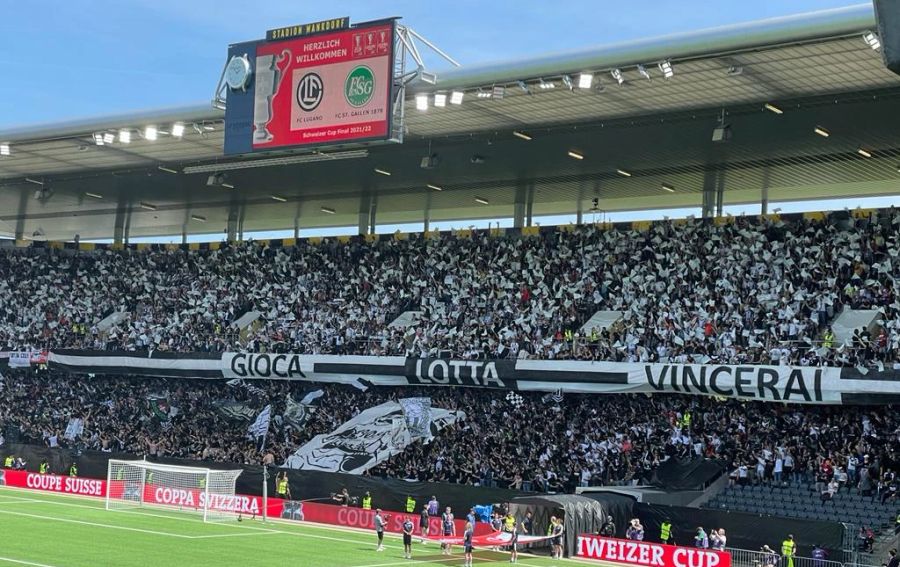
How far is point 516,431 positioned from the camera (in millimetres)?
40938

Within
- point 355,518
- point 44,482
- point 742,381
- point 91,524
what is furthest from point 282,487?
point 742,381

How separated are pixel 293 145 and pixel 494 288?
13.5m

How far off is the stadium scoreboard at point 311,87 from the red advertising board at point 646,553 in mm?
14106

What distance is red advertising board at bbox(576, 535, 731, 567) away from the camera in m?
29.1

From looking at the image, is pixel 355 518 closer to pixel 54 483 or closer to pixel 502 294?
pixel 502 294

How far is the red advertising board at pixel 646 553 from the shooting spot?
29094mm

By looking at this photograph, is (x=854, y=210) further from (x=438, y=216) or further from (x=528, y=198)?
(x=438, y=216)

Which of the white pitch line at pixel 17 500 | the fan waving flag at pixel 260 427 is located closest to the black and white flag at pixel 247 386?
the fan waving flag at pixel 260 427

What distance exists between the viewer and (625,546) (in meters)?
31.2

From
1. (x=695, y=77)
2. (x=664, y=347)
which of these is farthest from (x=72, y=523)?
(x=695, y=77)

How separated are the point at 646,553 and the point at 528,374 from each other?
34.1 ft

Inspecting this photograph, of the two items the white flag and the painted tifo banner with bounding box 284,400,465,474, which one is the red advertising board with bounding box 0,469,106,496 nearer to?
the white flag

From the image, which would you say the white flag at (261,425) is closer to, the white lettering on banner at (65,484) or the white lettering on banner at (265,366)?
the white lettering on banner at (265,366)

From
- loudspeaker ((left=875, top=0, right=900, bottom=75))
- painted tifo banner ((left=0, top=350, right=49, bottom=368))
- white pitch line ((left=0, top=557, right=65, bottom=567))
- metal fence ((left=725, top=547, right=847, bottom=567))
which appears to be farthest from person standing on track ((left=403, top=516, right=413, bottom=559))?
painted tifo banner ((left=0, top=350, right=49, bottom=368))
